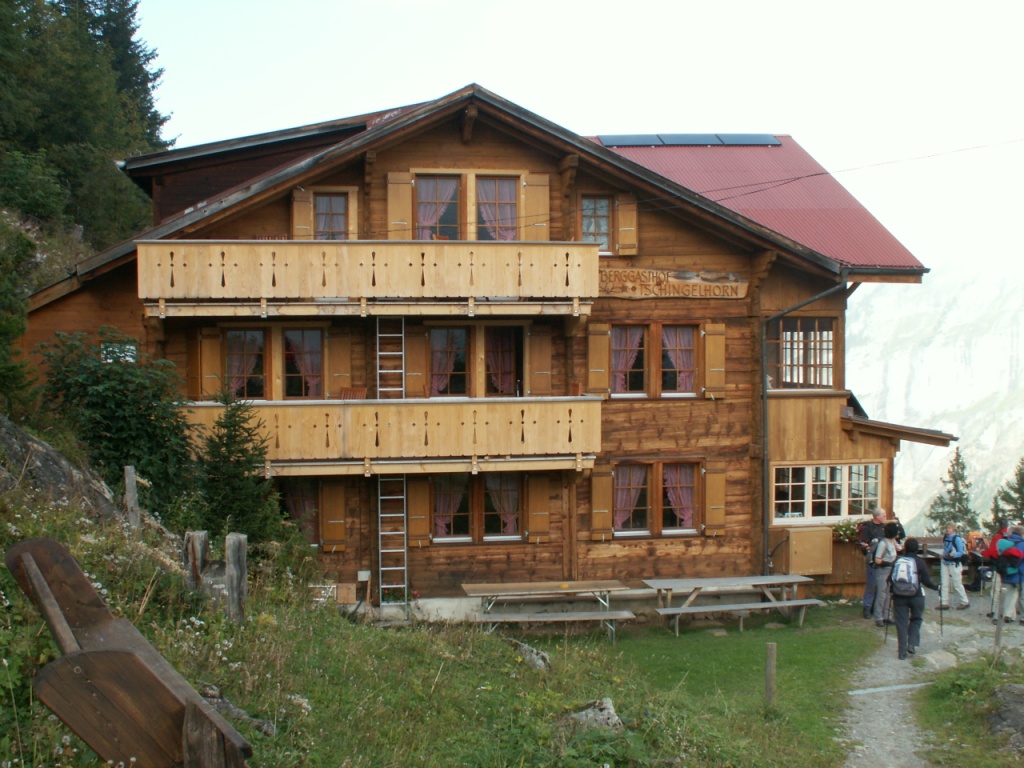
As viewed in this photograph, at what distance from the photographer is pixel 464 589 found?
18828mm

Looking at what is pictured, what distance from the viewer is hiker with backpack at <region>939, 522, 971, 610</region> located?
18750 mm

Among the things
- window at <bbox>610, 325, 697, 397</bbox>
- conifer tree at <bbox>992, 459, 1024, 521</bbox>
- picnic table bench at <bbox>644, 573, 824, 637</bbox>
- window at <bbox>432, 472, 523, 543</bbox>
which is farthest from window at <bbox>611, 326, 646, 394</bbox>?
conifer tree at <bbox>992, 459, 1024, 521</bbox>

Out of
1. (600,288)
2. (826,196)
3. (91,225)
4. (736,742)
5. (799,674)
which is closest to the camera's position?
(736,742)

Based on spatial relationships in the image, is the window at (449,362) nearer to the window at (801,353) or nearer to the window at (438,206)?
the window at (438,206)

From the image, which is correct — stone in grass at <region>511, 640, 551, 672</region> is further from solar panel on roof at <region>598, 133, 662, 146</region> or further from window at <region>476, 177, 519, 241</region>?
solar panel on roof at <region>598, 133, 662, 146</region>

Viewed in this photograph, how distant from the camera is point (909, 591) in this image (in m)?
14.8

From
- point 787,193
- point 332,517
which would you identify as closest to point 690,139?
point 787,193

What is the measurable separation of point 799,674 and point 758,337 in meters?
8.11

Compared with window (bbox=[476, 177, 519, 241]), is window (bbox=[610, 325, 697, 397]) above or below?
below

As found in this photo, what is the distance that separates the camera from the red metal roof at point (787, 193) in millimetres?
21609

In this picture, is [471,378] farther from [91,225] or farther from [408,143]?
[91,225]

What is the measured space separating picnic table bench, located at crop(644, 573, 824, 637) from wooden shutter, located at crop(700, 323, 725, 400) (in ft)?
12.8

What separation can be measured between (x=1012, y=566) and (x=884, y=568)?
2.06 m

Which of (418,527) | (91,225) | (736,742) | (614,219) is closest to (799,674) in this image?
(736,742)
